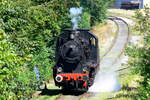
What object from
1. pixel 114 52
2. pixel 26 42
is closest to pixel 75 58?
pixel 26 42

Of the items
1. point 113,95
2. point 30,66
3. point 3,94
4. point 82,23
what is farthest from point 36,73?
point 82,23

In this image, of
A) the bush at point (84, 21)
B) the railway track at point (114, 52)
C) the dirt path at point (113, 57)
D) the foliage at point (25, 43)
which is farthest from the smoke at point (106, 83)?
the bush at point (84, 21)

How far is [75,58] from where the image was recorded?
2325cm

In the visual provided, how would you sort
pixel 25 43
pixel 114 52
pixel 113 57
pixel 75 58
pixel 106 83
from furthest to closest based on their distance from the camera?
pixel 114 52
pixel 113 57
pixel 106 83
pixel 75 58
pixel 25 43

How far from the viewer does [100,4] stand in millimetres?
62281

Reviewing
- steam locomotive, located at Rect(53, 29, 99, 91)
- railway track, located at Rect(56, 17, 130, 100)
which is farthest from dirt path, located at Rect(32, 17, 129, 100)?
steam locomotive, located at Rect(53, 29, 99, 91)

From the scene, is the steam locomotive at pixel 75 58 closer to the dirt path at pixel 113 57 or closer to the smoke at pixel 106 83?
the dirt path at pixel 113 57

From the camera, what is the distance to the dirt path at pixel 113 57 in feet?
80.5

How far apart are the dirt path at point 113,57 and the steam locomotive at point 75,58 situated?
0.73m

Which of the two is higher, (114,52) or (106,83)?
(106,83)

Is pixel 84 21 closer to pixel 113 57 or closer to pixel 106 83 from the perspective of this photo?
pixel 113 57

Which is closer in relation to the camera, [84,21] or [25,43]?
[25,43]

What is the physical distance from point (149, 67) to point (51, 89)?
1266 centimetres

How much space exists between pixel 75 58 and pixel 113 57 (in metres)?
20.7
